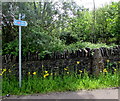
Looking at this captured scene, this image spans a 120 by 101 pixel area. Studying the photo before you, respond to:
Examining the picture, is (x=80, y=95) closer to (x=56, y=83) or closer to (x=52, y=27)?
(x=56, y=83)

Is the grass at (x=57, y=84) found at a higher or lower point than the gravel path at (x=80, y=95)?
higher

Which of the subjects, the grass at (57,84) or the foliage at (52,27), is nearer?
the grass at (57,84)

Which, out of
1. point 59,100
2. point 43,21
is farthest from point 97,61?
point 43,21

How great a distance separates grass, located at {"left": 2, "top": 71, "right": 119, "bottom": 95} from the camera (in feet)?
8.75

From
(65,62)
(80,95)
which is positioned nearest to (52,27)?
(65,62)

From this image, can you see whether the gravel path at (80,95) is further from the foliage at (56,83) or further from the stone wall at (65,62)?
the stone wall at (65,62)

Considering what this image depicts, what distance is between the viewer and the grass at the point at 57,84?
8.75 feet

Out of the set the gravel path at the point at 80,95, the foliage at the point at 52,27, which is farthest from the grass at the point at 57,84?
the foliage at the point at 52,27

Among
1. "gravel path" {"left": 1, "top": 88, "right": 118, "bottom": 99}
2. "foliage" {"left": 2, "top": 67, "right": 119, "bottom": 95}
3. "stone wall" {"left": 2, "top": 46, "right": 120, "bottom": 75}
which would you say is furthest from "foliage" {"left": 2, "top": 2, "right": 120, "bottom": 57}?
"gravel path" {"left": 1, "top": 88, "right": 118, "bottom": 99}

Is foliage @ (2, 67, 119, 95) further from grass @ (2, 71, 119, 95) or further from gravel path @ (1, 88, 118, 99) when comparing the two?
gravel path @ (1, 88, 118, 99)

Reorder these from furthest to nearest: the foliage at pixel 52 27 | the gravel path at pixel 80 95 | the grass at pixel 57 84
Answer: the foliage at pixel 52 27 → the grass at pixel 57 84 → the gravel path at pixel 80 95

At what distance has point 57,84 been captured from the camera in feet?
9.46

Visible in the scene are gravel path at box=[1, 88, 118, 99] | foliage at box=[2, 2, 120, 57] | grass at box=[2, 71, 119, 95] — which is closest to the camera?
gravel path at box=[1, 88, 118, 99]

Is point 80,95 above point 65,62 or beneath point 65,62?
beneath
